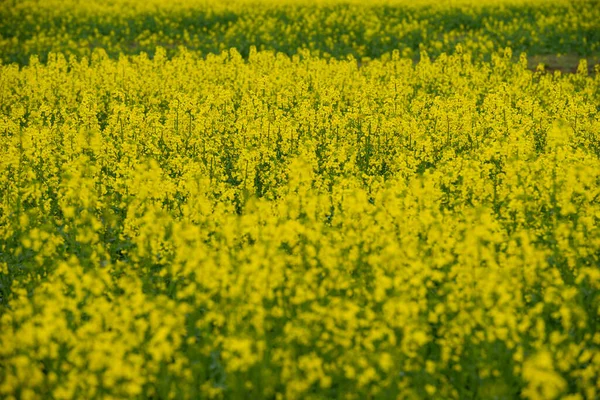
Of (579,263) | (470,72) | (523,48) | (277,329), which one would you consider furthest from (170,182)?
(523,48)

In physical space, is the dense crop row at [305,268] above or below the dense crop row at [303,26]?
below

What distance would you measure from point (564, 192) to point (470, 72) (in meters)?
10.3

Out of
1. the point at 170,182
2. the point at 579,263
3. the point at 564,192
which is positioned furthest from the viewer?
the point at 170,182

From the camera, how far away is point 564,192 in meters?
6.95

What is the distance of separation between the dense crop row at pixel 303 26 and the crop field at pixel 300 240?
5.88 metres

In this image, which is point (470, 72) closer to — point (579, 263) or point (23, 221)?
point (579, 263)

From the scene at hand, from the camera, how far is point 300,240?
6371 mm

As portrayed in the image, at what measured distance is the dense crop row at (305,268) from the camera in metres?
4.74

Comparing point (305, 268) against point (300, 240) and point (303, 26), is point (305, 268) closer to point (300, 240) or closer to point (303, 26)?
point (300, 240)

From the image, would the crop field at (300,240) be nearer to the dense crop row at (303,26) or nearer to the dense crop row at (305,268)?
the dense crop row at (305,268)

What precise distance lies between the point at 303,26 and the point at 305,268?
20.4 meters

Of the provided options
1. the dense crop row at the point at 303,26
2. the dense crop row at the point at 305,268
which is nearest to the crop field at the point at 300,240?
the dense crop row at the point at 305,268

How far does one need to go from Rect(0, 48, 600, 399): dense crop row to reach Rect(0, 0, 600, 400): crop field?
4 centimetres

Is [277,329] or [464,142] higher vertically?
[464,142]
